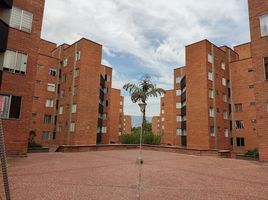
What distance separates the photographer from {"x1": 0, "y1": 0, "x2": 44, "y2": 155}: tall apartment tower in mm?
15406

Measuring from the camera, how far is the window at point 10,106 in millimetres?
15262

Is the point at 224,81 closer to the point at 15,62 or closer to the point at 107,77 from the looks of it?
the point at 107,77

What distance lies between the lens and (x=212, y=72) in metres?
37.2

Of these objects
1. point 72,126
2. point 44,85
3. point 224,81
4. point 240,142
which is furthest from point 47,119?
point 240,142

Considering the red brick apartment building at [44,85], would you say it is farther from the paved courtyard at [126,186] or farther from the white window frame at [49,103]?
the paved courtyard at [126,186]

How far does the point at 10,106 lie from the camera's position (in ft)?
51.0

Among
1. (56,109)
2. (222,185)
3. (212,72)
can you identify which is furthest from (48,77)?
(222,185)

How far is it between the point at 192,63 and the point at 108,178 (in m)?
32.1

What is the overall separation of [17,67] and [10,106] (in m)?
2.99

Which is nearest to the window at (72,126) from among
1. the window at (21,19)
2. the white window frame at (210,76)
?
the window at (21,19)

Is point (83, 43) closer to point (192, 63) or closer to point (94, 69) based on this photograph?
point (94, 69)

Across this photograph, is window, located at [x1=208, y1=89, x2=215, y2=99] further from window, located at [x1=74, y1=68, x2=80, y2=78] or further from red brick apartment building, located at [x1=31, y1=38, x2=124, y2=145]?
window, located at [x1=74, y1=68, x2=80, y2=78]

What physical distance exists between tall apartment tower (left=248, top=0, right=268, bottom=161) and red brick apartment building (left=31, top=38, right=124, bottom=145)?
26550 millimetres

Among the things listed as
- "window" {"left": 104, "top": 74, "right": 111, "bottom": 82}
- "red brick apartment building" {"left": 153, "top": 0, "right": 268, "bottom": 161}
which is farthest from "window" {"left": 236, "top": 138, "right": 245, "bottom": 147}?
"window" {"left": 104, "top": 74, "right": 111, "bottom": 82}
